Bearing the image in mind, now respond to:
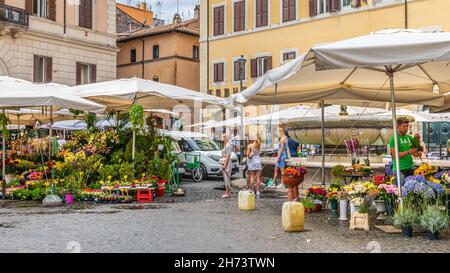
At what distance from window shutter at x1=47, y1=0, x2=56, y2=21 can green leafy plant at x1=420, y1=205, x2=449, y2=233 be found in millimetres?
27607

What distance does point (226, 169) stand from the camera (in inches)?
555

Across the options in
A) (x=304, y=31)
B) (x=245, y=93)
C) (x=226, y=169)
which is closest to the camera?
(x=245, y=93)

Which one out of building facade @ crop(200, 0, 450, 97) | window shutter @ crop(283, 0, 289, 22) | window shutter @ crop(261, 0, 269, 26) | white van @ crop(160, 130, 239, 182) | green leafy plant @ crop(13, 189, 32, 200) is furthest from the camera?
window shutter @ crop(261, 0, 269, 26)

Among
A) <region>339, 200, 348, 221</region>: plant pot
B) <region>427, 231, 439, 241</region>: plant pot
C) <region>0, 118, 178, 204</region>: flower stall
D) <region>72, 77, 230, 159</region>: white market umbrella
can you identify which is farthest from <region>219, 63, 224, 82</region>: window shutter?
<region>427, 231, 439, 241</region>: plant pot

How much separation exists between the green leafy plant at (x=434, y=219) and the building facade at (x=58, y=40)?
25.5 m

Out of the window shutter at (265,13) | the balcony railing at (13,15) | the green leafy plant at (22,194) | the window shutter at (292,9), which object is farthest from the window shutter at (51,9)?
the green leafy plant at (22,194)

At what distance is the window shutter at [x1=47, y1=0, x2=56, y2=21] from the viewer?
31.5 metres

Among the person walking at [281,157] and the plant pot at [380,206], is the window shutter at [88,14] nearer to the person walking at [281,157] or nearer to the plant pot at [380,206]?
the person walking at [281,157]

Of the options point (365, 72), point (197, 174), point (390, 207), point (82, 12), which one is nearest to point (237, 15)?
point (82, 12)

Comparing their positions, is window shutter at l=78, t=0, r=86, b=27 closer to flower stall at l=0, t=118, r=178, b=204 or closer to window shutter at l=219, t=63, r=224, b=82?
window shutter at l=219, t=63, r=224, b=82

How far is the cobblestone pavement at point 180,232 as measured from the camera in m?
7.26
